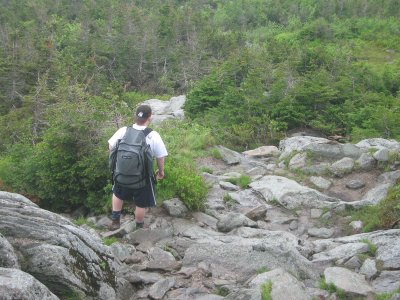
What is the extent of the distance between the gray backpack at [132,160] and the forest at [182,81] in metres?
1.99

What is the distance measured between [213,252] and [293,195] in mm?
4308

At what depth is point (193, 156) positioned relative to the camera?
13.7m

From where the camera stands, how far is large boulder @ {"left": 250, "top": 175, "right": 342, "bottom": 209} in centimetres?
1042

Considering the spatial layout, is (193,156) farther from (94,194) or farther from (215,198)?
(94,194)

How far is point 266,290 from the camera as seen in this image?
17.5ft

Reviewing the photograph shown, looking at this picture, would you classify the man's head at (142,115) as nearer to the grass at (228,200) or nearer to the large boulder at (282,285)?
the large boulder at (282,285)

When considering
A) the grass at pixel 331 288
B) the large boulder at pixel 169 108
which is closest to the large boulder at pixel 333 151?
the grass at pixel 331 288

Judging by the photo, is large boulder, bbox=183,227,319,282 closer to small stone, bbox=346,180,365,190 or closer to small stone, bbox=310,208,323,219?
small stone, bbox=310,208,323,219

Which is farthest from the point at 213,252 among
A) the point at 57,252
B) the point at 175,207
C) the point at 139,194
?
the point at 57,252

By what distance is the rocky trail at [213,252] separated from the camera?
511 cm

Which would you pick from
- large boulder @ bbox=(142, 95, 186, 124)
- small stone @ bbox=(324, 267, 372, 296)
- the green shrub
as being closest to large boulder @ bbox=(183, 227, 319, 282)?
small stone @ bbox=(324, 267, 372, 296)

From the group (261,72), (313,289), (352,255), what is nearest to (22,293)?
(313,289)

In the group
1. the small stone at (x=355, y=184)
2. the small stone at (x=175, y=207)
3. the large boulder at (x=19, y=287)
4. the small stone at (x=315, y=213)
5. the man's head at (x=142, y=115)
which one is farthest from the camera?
the small stone at (x=355, y=184)

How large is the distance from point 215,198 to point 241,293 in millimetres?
5115
